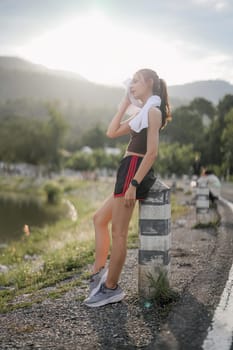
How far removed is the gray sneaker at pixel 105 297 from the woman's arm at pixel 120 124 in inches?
56.0

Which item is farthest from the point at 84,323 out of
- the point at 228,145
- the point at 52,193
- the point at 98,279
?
the point at 52,193

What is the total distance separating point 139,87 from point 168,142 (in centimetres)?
6414

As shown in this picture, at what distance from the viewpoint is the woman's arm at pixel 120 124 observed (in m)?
4.89

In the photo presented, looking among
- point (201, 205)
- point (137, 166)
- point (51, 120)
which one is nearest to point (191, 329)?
point (137, 166)

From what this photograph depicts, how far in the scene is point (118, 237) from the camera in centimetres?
463

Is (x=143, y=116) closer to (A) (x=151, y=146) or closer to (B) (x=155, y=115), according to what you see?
(B) (x=155, y=115)

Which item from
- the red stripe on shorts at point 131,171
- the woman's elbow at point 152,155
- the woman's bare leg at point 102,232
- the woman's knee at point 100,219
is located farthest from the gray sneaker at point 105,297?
the woman's elbow at point 152,155

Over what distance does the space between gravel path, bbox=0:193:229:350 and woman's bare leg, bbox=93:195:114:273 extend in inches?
14.5

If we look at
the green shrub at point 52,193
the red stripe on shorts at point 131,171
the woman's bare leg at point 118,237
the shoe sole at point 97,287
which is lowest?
the green shrub at point 52,193

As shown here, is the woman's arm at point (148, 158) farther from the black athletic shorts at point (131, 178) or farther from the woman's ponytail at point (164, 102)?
the woman's ponytail at point (164, 102)

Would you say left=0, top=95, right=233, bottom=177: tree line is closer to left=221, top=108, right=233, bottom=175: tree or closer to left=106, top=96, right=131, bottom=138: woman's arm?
left=221, top=108, right=233, bottom=175: tree

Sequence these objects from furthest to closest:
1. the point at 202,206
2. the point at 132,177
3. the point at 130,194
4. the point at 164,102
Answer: the point at 202,206, the point at 164,102, the point at 132,177, the point at 130,194

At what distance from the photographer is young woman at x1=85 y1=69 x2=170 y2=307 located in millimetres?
4449

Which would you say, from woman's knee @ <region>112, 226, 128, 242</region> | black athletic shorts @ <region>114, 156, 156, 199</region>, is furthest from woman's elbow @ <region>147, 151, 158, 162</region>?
woman's knee @ <region>112, 226, 128, 242</region>
